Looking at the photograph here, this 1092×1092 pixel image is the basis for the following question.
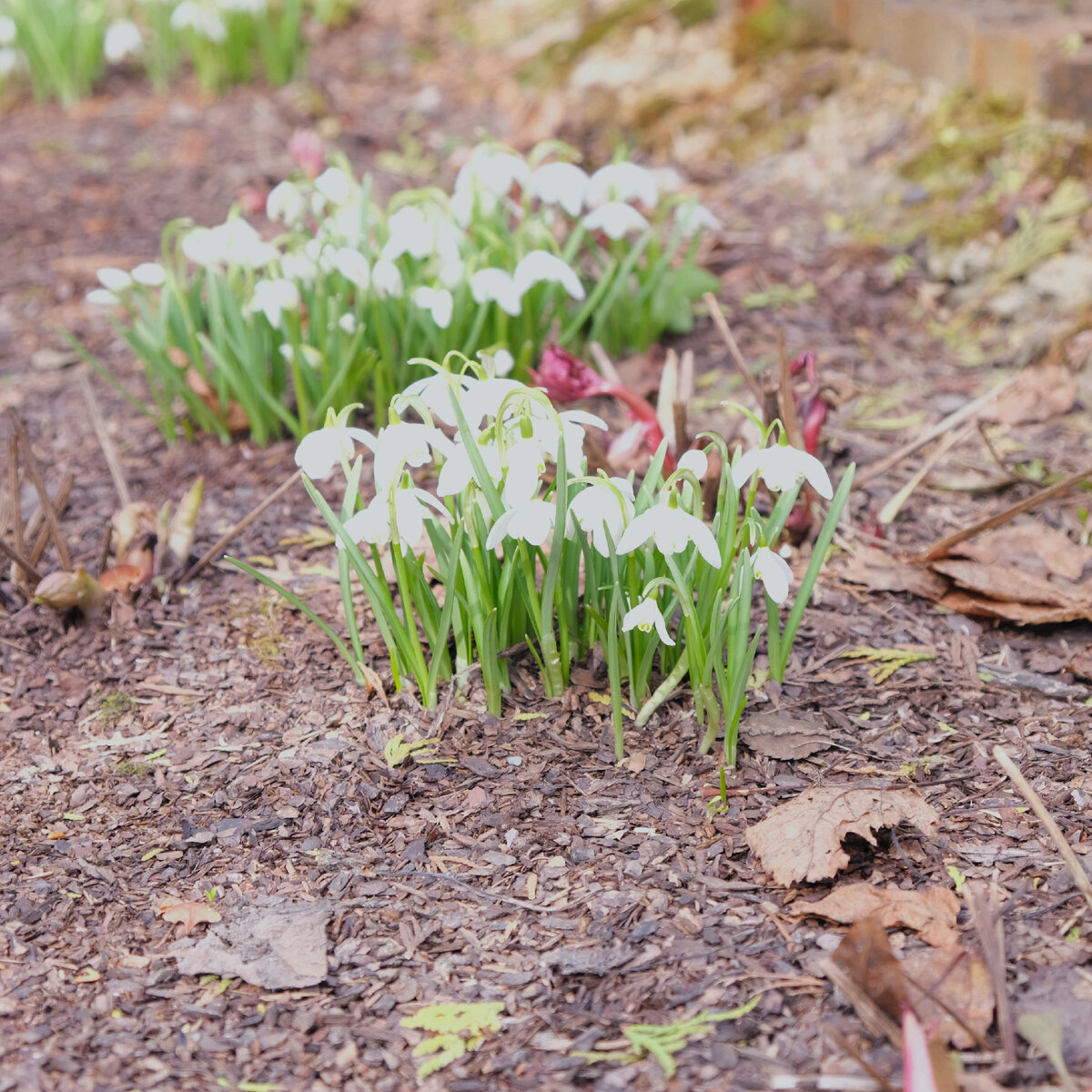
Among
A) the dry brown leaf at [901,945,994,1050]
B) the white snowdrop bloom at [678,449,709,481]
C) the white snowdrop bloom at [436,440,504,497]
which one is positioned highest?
the white snowdrop bloom at [436,440,504,497]

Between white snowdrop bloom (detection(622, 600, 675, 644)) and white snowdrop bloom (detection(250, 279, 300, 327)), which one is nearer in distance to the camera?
white snowdrop bloom (detection(622, 600, 675, 644))

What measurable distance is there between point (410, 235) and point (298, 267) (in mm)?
326

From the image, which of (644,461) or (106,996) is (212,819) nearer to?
(106,996)

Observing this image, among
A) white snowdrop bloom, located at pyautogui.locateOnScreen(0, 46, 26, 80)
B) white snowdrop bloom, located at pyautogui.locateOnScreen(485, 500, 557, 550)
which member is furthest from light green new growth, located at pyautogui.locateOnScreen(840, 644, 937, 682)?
white snowdrop bloom, located at pyautogui.locateOnScreen(0, 46, 26, 80)

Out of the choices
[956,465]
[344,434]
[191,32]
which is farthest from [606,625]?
[191,32]

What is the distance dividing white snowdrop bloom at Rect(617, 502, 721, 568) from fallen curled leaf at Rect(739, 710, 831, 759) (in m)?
0.41

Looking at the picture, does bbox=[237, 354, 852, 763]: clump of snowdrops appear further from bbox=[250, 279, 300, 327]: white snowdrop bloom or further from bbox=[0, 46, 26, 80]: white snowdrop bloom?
bbox=[0, 46, 26, 80]: white snowdrop bloom

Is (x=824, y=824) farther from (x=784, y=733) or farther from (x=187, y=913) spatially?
(x=187, y=913)

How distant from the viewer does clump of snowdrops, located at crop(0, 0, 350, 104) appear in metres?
5.37

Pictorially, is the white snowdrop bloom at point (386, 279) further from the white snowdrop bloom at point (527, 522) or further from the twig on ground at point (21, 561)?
the white snowdrop bloom at point (527, 522)

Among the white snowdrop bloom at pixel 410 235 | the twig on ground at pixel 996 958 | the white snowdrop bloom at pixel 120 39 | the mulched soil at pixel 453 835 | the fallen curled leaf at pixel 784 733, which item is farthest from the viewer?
the white snowdrop bloom at pixel 120 39

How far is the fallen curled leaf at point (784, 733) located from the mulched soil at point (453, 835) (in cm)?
2

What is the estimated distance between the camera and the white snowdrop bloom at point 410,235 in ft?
7.73

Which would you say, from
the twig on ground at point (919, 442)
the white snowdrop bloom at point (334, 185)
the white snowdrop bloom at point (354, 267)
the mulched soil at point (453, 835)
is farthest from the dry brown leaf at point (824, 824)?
the white snowdrop bloom at point (334, 185)
